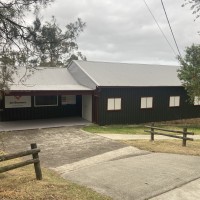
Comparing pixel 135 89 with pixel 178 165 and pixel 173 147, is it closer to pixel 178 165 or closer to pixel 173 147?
pixel 173 147

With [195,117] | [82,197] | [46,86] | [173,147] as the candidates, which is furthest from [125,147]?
[195,117]

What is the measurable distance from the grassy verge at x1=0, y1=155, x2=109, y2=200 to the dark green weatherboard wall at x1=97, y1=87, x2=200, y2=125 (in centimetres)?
1579

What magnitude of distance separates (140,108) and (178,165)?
15.5 m

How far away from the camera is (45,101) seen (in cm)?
2694

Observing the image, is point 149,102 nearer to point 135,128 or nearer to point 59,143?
point 135,128

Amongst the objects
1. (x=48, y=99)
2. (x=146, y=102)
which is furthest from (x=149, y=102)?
(x=48, y=99)

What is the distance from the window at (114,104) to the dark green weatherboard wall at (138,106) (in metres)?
0.30

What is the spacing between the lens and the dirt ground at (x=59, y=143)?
1470 cm

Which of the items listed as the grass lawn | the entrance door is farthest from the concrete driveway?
the entrance door

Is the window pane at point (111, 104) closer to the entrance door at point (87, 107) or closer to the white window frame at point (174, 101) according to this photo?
the entrance door at point (87, 107)

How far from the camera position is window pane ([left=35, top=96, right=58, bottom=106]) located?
26547mm

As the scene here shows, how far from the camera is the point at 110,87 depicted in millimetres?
25609

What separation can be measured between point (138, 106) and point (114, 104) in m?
2.62

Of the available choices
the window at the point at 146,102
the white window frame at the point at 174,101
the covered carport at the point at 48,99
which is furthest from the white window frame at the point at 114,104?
the white window frame at the point at 174,101
